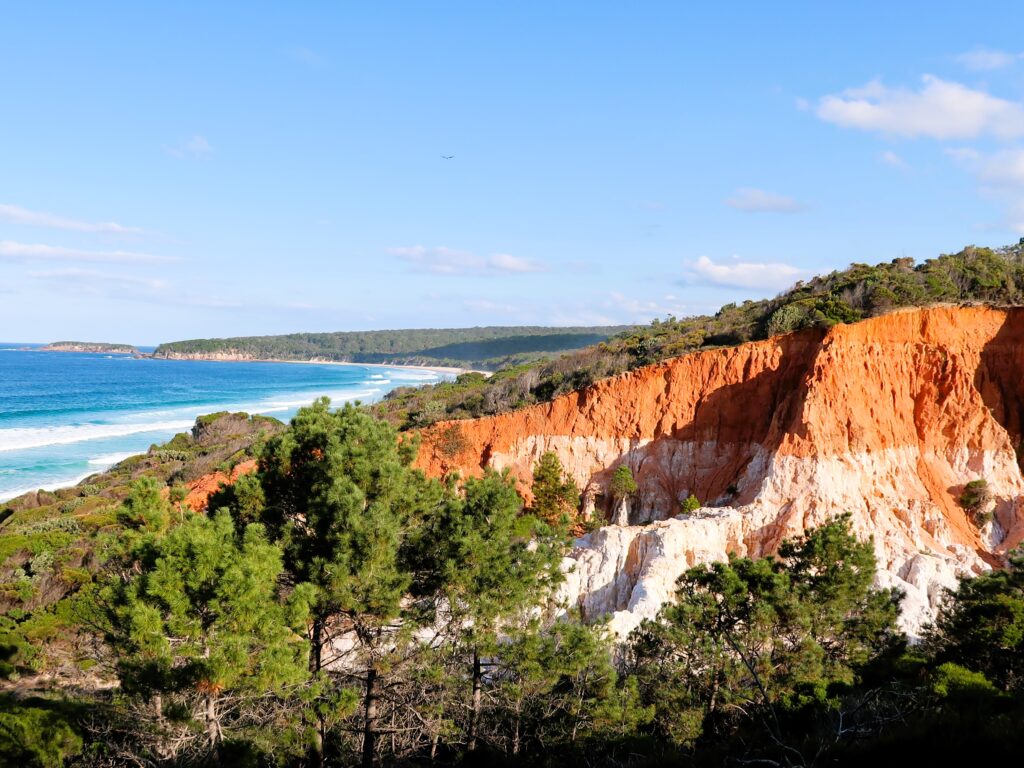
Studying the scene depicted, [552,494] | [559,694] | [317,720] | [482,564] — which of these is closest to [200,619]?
[317,720]

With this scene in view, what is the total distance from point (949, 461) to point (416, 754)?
86.9ft

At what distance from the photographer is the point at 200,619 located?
8.47m

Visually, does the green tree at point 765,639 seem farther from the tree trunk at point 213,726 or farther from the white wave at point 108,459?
the white wave at point 108,459

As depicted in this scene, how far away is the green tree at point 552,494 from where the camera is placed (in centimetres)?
3178

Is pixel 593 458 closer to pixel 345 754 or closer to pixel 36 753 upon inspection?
pixel 345 754

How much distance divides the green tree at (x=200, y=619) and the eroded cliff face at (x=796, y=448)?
1310cm

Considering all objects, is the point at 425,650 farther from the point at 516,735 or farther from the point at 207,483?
the point at 207,483

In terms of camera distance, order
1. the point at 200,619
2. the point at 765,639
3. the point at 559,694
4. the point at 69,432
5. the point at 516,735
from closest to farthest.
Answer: the point at 200,619 → the point at 516,735 → the point at 559,694 → the point at 765,639 → the point at 69,432

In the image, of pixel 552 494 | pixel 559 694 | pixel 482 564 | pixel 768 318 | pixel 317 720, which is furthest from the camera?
pixel 768 318

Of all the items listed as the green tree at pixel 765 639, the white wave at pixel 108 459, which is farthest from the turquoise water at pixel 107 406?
the green tree at pixel 765 639

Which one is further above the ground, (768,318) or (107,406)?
(768,318)

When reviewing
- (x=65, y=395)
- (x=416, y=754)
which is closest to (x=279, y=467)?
(x=416, y=754)

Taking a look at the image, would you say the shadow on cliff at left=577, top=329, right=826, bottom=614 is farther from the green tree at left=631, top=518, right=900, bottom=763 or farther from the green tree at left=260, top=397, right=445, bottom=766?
the green tree at left=260, top=397, right=445, bottom=766

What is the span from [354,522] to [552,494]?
2301 centimetres
